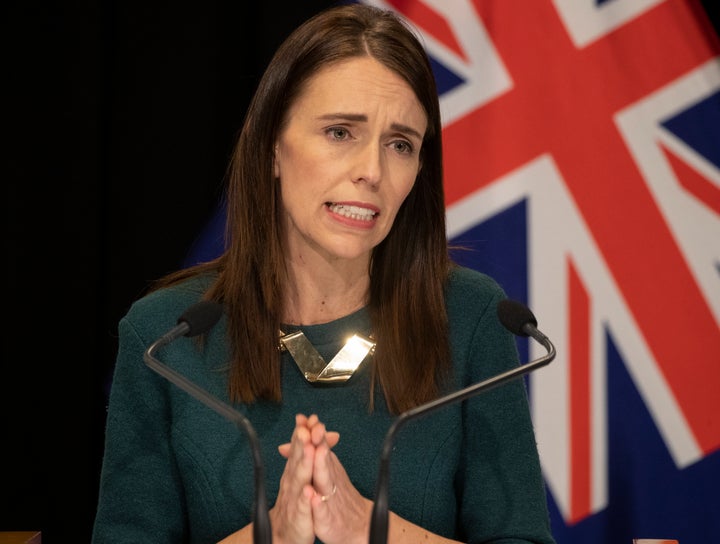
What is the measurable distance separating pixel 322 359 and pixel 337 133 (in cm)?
36

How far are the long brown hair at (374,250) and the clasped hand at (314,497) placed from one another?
0.29 m

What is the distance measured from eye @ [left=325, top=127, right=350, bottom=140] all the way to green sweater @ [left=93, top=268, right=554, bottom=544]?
312mm

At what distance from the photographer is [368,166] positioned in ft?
5.15

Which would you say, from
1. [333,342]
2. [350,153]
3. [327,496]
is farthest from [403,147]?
[327,496]

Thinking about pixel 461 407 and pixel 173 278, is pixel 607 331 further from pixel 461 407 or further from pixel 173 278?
pixel 173 278

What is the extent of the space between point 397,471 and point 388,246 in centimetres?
39

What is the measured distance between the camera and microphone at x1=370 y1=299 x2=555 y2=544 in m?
1.14

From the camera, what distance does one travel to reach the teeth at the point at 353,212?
5.22 ft

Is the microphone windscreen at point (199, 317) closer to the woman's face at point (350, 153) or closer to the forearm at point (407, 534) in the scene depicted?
the woman's face at point (350, 153)

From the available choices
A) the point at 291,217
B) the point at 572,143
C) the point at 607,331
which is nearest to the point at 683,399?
the point at 607,331

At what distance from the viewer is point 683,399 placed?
2.51 meters

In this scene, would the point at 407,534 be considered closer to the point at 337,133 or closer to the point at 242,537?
the point at 242,537

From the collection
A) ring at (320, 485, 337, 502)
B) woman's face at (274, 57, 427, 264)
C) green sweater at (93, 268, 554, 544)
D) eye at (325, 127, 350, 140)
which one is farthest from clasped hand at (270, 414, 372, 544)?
eye at (325, 127, 350, 140)

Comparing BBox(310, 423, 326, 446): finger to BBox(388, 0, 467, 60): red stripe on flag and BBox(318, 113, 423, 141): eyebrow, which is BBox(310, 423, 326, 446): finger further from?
BBox(388, 0, 467, 60): red stripe on flag
